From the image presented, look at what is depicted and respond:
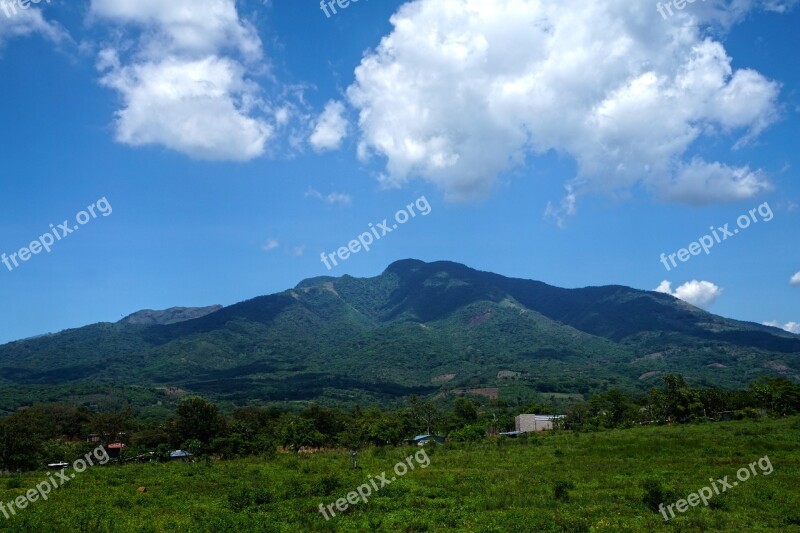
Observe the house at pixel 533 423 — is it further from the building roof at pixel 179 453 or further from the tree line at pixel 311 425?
the building roof at pixel 179 453

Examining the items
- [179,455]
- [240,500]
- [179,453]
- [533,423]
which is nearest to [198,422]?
[179,453]

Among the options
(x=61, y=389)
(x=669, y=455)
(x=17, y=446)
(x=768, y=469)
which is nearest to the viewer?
(x=768, y=469)

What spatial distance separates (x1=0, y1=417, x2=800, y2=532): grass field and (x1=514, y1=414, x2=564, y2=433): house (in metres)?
38.5

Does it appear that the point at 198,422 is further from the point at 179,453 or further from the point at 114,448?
the point at 114,448

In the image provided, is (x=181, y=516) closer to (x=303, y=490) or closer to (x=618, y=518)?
(x=303, y=490)

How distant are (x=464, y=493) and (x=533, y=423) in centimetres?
5657

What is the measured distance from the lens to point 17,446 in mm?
45625

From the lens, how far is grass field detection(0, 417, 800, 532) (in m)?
19.5

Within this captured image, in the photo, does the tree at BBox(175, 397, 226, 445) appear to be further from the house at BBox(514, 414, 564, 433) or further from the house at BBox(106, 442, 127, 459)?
the house at BBox(514, 414, 564, 433)

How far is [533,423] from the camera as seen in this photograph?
7881 cm

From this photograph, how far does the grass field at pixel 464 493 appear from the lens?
1947 cm

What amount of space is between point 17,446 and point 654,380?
557 feet

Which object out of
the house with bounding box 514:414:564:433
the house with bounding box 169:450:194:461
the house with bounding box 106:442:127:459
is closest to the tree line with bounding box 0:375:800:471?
the house with bounding box 106:442:127:459

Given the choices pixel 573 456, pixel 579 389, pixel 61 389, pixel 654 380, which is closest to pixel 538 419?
pixel 573 456
